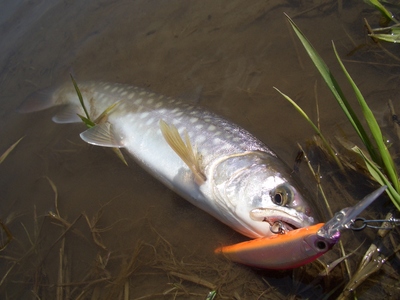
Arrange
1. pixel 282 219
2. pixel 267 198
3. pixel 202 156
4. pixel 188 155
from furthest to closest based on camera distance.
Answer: pixel 202 156
pixel 188 155
pixel 267 198
pixel 282 219

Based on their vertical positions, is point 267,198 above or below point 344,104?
below

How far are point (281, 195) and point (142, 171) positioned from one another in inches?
72.7

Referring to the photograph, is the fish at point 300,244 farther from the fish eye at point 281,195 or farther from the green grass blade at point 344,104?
the green grass blade at point 344,104

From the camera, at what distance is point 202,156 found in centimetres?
298

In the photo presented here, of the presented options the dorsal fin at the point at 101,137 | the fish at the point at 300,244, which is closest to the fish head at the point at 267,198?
the fish at the point at 300,244

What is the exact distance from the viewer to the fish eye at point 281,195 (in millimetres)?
2285

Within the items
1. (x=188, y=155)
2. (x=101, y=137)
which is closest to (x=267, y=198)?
(x=188, y=155)

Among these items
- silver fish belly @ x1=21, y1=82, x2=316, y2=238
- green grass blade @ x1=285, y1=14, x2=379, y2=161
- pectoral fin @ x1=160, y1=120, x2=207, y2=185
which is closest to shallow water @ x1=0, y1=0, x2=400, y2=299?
silver fish belly @ x1=21, y1=82, x2=316, y2=238

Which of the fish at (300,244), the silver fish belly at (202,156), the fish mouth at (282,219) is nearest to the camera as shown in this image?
the fish at (300,244)

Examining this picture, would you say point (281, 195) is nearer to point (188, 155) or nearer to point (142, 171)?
point (188, 155)

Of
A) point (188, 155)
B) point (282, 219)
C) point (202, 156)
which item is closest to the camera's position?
point (282, 219)

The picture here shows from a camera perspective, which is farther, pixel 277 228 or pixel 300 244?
pixel 277 228

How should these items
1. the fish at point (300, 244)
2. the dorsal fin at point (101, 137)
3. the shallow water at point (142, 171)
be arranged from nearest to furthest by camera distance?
1. the fish at point (300, 244)
2. the shallow water at point (142, 171)
3. the dorsal fin at point (101, 137)

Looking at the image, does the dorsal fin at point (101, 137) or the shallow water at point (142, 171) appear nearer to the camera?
the shallow water at point (142, 171)
